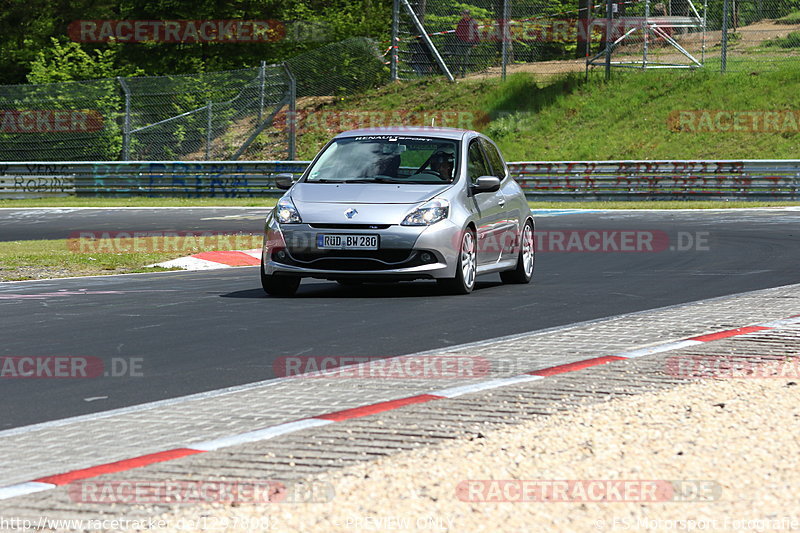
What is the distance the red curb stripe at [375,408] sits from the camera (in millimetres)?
6500

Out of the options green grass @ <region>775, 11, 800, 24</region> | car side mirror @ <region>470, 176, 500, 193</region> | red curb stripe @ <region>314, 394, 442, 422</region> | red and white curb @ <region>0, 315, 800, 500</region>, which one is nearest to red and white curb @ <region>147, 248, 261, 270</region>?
car side mirror @ <region>470, 176, 500, 193</region>

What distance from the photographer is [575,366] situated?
808 centimetres

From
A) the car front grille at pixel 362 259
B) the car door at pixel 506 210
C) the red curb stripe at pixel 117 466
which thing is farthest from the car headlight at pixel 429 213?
the red curb stripe at pixel 117 466

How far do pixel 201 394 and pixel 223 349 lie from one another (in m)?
1.63

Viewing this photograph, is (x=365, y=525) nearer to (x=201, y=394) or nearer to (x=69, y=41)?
(x=201, y=394)

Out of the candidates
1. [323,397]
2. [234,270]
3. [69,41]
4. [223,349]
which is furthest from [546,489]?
[69,41]

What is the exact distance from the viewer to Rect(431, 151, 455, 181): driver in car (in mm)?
12516

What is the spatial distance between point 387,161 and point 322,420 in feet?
21.0

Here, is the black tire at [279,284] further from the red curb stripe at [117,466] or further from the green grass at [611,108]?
the green grass at [611,108]

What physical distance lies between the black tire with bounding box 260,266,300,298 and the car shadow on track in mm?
77

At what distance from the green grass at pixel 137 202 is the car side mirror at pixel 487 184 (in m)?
19.0

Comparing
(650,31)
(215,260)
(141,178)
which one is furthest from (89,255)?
(650,31)

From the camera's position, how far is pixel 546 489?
16.3 feet

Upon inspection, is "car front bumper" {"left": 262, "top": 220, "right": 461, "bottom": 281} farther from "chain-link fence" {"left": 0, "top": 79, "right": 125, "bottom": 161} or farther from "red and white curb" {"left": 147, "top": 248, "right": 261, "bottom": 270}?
"chain-link fence" {"left": 0, "top": 79, "right": 125, "bottom": 161}
